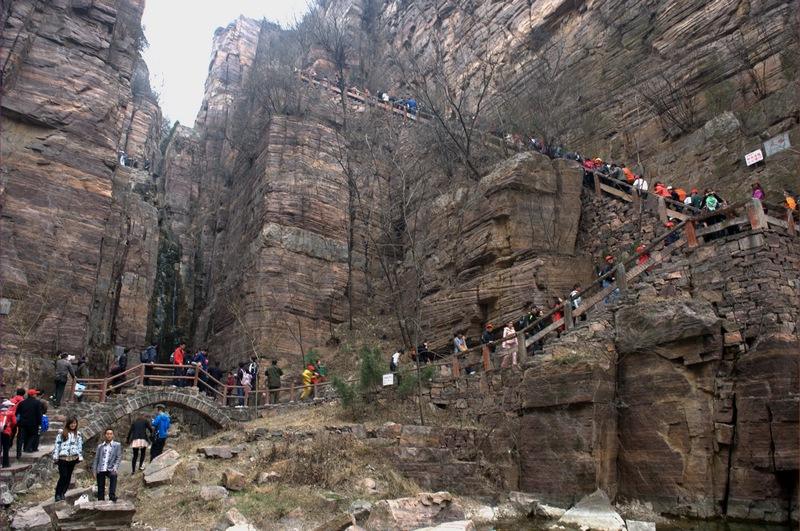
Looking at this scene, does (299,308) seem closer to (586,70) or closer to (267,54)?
(586,70)

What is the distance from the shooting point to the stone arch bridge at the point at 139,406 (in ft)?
60.2

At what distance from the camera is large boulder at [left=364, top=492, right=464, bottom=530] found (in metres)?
10.3

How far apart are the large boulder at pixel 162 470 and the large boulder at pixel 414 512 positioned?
5.10 m

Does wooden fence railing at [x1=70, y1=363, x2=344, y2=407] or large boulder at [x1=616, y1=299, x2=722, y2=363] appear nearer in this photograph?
large boulder at [x1=616, y1=299, x2=722, y2=363]

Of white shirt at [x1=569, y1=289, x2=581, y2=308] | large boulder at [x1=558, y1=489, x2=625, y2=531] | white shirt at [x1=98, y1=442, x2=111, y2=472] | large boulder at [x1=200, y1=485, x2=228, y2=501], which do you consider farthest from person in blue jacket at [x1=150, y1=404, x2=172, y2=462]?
white shirt at [x1=569, y1=289, x2=581, y2=308]

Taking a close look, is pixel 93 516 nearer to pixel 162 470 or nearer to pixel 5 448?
pixel 162 470

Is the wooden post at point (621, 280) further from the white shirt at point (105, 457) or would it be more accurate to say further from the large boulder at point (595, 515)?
the white shirt at point (105, 457)

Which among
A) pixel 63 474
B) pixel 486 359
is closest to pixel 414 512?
pixel 63 474

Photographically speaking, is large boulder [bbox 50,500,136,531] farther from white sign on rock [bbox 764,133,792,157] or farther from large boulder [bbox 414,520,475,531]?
white sign on rock [bbox 764,133,792,157]

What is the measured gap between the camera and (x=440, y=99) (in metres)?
36.4

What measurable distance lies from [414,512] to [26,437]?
970 cm

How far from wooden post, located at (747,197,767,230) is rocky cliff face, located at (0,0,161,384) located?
75.2 feet

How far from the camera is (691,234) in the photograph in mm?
15523

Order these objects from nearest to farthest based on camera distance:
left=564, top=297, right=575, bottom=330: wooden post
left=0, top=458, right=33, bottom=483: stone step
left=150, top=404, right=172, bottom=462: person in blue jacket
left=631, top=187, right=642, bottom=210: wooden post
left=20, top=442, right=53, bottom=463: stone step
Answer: left=0, top=458, right=33, bottom=483: stone step, left=20, top=442, right=53, bottom=463: stone step, left=150, top=404, right=172, bottom=462: person in blue jacket, left=564, top=297, right=575, bottom=330: wooden post, left=631, top=187, right=642, bottom=210: wooden post
